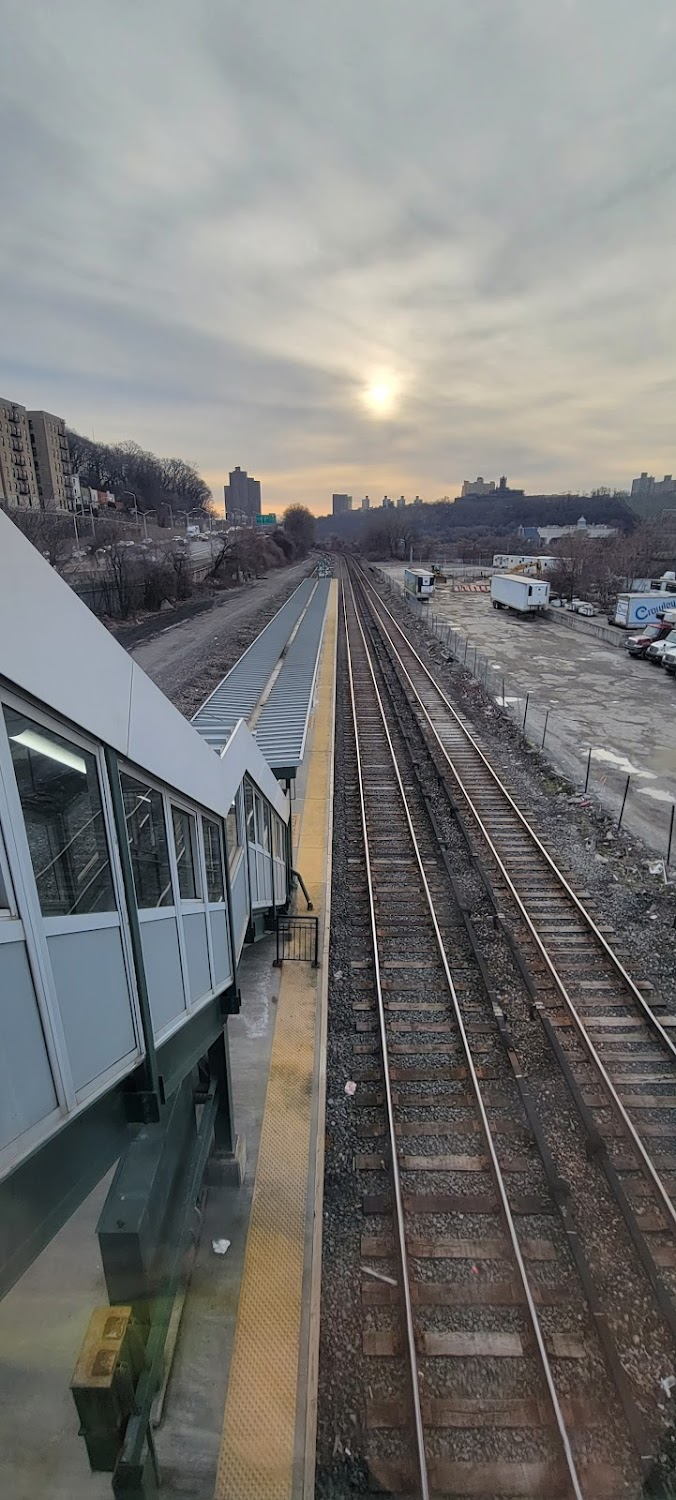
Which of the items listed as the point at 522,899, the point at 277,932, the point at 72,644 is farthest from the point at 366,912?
the point at 72,644

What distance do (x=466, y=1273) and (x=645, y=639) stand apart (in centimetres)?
3509

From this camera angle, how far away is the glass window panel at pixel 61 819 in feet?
6.84

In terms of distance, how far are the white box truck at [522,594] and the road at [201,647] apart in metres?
18.0

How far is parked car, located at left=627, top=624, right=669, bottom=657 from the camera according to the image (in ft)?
114

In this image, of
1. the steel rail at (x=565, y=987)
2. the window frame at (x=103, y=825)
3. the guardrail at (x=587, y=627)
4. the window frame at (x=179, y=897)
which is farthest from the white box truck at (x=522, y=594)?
the window frame at (x=103, y=825)

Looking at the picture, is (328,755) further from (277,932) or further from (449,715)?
(277,932)

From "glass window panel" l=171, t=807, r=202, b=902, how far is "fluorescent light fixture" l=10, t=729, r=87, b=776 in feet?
4.10

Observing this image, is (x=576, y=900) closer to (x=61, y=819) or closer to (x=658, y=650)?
(x=61, y=819)

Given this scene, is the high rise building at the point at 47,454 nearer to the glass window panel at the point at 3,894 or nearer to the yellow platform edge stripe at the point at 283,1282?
the yellow platform edge stripe at the point at 283,1282

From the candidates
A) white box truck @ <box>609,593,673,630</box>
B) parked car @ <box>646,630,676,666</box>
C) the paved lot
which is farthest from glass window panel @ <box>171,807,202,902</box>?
white box truck @ <box>609,593,673,630</box>

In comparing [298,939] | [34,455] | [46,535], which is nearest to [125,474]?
[34,455]

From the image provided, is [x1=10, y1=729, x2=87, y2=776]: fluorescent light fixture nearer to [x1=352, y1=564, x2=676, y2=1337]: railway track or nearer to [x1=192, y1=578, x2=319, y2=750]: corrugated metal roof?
[x1=192, y1=578, x2=319, y2=750]: corrugated metal roof

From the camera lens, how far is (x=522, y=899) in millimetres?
11516

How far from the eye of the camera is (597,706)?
25.1 metres
